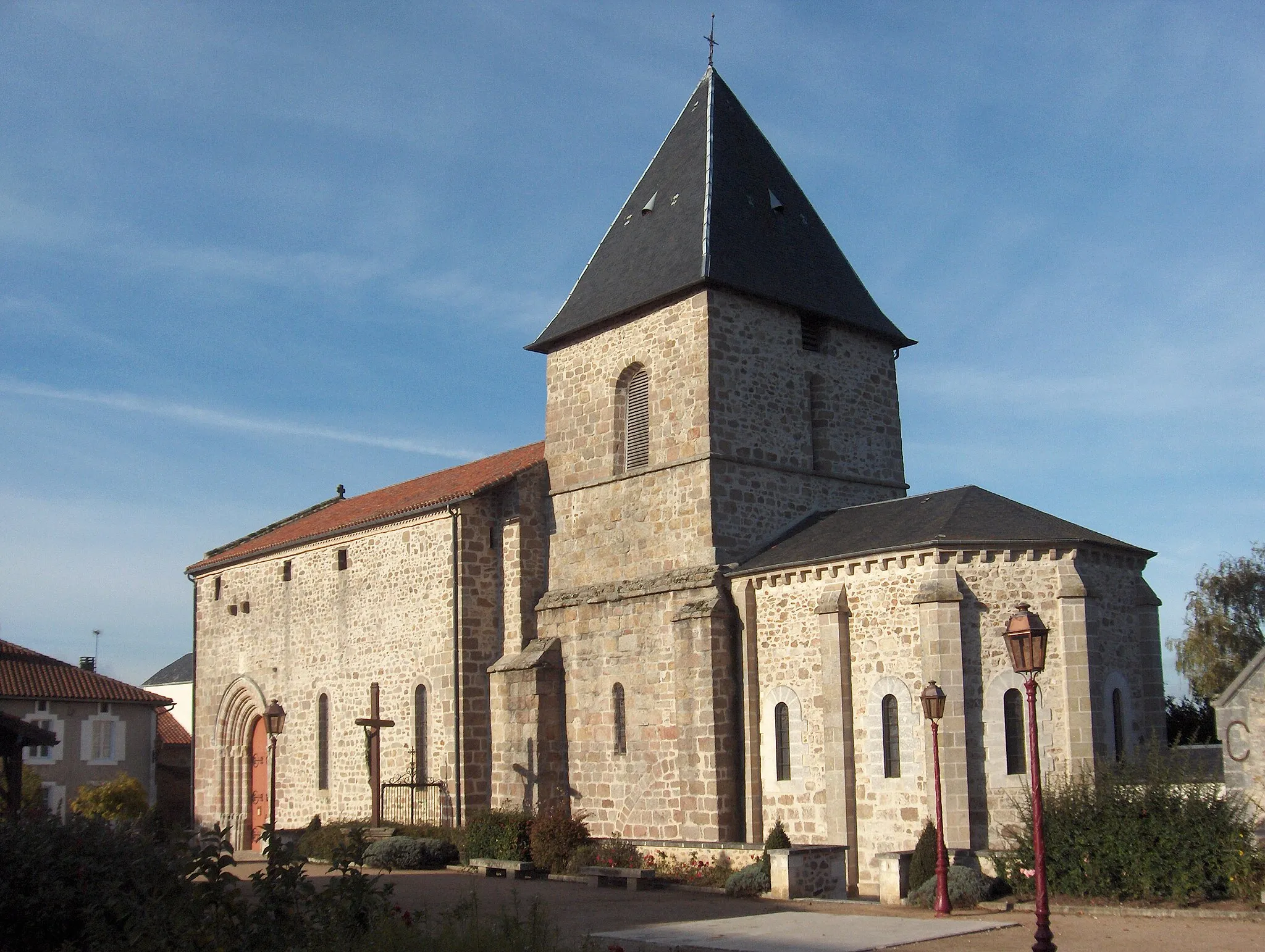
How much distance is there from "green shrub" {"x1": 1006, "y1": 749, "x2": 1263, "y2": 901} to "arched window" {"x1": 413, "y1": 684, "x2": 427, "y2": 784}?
12.9 meters

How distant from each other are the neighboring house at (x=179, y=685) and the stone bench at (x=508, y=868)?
103 feet

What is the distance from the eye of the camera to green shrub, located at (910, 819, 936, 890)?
53.6ft

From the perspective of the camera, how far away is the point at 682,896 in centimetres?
1739

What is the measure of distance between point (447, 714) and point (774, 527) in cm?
738

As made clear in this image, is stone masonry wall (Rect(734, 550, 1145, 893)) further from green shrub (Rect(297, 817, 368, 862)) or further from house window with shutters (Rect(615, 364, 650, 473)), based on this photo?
green shrub (Rect(297, 817, 368, 862))

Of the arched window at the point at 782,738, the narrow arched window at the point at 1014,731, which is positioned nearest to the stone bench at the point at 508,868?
the arched window at the point at 782,738

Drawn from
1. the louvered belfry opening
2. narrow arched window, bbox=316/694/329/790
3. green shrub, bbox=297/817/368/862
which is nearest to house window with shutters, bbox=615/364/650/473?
the louvered belfry opening

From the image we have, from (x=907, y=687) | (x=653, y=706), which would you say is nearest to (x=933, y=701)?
(x=907, y=687)

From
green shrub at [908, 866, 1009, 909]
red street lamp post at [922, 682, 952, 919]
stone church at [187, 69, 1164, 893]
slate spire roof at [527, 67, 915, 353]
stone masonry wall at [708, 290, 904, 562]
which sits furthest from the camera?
slate spire roof at [527, 67, 915, 353]

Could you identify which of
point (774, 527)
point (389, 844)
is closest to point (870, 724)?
point (774, 527)

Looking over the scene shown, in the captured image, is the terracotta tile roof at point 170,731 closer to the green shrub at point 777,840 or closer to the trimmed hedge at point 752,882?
the green shrub at point 777,840

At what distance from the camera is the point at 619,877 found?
18.9 m

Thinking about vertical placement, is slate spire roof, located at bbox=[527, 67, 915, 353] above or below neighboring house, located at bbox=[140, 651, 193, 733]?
above

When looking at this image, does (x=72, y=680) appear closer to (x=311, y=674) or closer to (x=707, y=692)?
(x=311, y=674)
